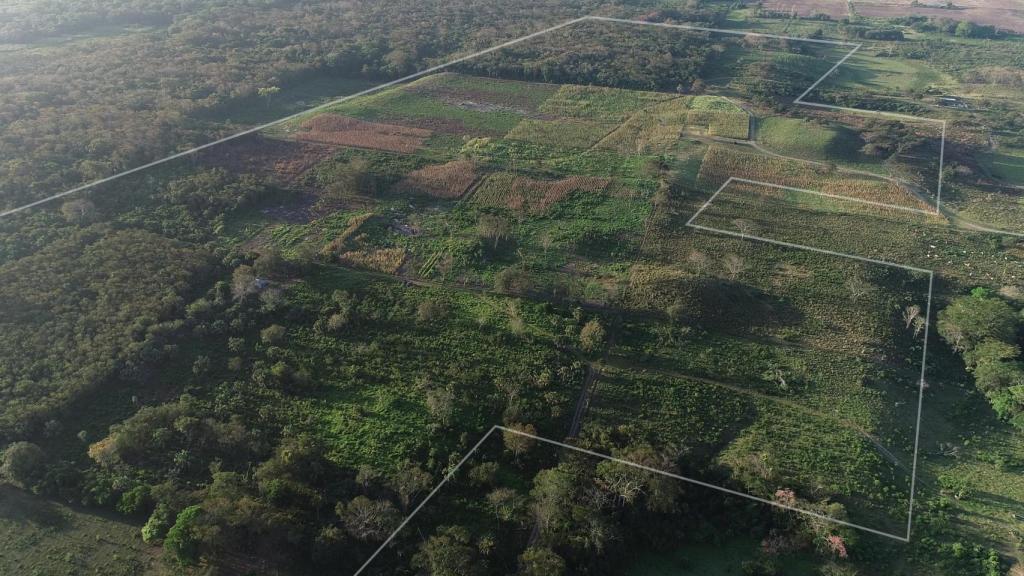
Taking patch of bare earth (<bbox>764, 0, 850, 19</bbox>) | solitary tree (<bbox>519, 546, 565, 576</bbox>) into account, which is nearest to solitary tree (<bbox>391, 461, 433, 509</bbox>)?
solitary tree (<bbox>519, 546, 565, 576</bbox>)

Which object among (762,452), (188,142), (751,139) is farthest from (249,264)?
(751,139)

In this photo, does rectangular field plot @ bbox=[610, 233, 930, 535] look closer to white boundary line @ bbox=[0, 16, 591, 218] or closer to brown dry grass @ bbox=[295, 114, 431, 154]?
brown dry grass @ bbox=[295, 114, 431, 154]

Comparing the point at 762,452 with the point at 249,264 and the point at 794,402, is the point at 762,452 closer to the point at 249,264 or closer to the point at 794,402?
the point at 794,402

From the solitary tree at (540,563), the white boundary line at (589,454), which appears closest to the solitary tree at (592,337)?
the white boundary line at (589,454)

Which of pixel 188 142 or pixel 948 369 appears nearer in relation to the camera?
pixel 948 369

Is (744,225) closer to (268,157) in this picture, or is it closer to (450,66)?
(268,157)
